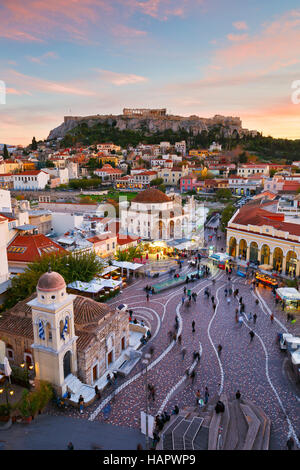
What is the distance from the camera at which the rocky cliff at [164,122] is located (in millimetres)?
145125

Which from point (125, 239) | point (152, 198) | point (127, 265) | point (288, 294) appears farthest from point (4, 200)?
point (288, 294)

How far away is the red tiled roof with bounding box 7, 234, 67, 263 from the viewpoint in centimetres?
2736

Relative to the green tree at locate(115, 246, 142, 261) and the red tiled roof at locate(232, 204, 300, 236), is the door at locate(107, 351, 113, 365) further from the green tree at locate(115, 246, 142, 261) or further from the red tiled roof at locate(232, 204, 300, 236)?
the red tiled roof at locate(232, 204, 300, 236)

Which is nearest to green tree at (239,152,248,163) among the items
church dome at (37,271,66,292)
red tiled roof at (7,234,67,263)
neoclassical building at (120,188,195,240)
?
neoclassical building at (120,188,195,240)

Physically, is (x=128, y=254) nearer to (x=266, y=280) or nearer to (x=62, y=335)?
(x=266, y=280)

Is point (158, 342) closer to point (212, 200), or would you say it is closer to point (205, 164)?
point (212, 200)

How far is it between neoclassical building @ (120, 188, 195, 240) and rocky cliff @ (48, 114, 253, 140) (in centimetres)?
10444

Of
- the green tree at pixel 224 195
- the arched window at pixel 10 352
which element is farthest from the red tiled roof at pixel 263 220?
the green tree at pixel 224 195

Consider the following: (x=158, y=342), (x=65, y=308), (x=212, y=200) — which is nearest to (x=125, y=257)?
(x=158, y=342)

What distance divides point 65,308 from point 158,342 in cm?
672

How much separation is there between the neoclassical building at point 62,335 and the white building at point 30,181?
67288 mm

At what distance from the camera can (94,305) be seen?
16969mm

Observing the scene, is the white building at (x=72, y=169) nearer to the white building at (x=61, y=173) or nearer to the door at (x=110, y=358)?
the white building at (x=61, y=173)

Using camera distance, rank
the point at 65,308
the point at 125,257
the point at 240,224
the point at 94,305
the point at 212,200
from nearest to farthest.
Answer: the point at 65,308 < the point at 94,305 < the point at 125,257 < the point at 240,224 < the point at 212,200
